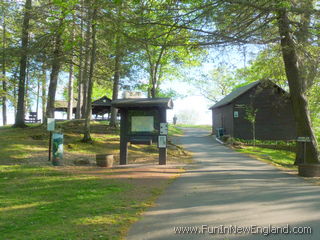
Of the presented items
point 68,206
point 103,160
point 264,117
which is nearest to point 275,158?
point 103,160

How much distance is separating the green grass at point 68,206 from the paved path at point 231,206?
49 cm

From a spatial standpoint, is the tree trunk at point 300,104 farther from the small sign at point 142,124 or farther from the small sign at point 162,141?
the small sign at point 142,124

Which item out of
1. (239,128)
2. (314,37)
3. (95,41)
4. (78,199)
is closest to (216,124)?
(239,128)

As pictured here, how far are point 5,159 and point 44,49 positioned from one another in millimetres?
7995

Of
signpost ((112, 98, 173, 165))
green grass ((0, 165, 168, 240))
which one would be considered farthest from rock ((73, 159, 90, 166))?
green grass ((0, 165, 168, 240))

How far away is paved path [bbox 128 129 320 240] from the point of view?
4738 mm

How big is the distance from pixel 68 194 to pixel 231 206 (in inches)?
154

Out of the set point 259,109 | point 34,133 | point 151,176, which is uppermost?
point 259,109

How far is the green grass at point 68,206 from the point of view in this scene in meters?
4.55

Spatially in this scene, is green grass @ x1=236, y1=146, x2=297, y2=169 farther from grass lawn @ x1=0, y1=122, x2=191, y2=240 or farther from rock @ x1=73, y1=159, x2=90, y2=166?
rock @ x1=73, y1=159, x2=90, y2=166

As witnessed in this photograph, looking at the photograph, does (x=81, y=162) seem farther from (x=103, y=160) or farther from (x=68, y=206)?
(x=68, y=206)

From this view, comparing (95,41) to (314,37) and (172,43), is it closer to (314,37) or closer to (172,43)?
(172,43)

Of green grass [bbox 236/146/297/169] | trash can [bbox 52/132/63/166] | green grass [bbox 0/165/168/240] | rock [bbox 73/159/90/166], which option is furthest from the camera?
green grass [bbox 236/146/297/169]

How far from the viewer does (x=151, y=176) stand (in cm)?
1021
